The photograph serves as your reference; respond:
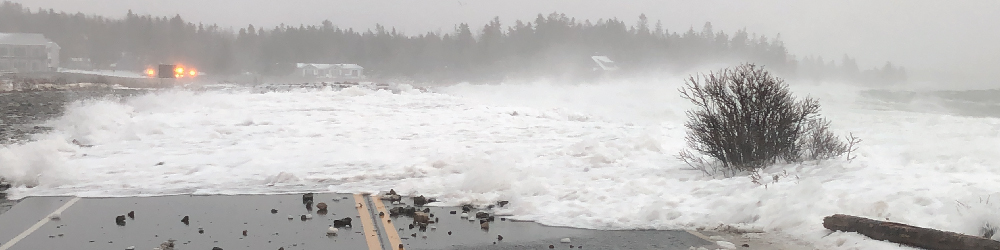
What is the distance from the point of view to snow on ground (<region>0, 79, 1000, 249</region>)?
23.4 feet

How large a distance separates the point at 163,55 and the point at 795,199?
11783 cm

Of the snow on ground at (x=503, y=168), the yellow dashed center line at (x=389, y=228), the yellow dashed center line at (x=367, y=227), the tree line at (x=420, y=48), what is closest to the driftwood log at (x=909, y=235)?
the snow on ground at (x=503, y=168)

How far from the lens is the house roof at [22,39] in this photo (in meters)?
83.9

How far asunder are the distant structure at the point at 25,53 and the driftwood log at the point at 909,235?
9391cm

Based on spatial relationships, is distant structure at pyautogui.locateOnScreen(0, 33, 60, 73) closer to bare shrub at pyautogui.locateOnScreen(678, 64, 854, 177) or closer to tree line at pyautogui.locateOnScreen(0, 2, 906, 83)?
tree line at pyautogui.locateOnScreen(0, 2, 906, 83)

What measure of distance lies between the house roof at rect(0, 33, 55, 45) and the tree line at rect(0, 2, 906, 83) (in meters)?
7.85

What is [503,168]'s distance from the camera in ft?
32.8

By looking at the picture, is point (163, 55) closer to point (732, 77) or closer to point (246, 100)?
point (246, 100)

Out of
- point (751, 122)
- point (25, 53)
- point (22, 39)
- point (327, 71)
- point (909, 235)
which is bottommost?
point (909, 235)

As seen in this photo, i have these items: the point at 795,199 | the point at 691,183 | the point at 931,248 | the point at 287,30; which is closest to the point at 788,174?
the point at 691,183

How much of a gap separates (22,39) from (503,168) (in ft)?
315

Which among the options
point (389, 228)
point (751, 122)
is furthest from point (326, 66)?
point (389, 228)

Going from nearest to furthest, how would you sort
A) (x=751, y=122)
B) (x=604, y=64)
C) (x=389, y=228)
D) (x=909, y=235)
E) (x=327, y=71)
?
(x=909, y=235), (x=389, y=228), (x=751, y=122), (x=604, y=64), (x=327, y=71)

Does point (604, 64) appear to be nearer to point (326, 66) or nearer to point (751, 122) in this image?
point (326, 66)
